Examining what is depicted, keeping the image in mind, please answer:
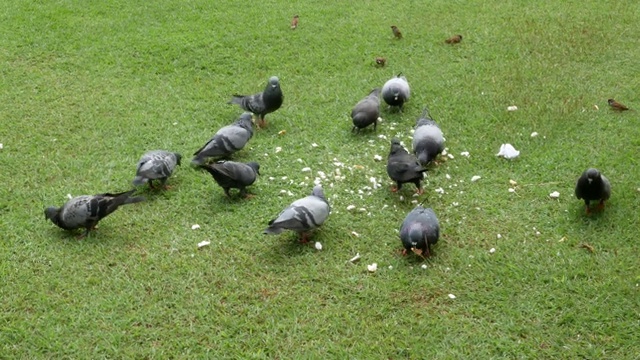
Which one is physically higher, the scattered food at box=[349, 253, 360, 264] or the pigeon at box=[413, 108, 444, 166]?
the pigeon at box=[413, 108, 444, 166]

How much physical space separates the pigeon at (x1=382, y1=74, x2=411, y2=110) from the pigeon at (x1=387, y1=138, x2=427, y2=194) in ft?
4.36

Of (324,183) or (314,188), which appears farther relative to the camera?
(324,183)

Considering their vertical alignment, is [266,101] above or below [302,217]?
below

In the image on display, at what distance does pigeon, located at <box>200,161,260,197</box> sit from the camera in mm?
5395

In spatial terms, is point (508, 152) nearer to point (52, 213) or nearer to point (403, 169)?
point (403, 169)

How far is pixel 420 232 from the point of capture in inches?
185

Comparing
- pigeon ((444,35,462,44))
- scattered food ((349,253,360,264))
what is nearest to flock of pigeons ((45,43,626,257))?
scattered food ((349,253,360,264))

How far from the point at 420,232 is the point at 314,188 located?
39.8 inches

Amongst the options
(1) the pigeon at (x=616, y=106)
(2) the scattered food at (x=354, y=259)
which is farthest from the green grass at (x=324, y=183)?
(1) the pigeon at (x=616, y=106)

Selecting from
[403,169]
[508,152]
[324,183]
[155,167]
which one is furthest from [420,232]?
[155,167]

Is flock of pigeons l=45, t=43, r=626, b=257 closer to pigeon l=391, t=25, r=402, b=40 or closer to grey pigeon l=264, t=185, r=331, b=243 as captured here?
grey pigeon l=264, t=185, r=331, b=243

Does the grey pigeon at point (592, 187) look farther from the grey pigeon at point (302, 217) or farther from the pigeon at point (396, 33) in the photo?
the pigeon at point (396, 33)

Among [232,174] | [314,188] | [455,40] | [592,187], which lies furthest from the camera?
[455,40]

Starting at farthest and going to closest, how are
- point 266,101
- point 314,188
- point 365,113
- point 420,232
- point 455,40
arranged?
point 455,40, point 266,101, point 365,113, point 314,188, point 420,232
